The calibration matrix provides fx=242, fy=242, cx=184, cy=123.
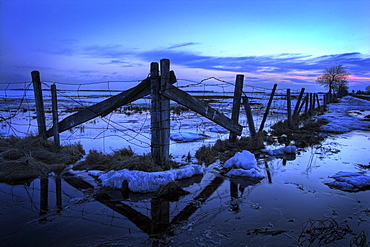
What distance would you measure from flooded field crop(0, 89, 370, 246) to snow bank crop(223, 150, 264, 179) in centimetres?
25

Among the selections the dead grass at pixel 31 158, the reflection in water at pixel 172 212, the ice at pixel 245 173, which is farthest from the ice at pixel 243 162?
the dead grass at pixel 31 158

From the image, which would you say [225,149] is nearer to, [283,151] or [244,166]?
[283,151]

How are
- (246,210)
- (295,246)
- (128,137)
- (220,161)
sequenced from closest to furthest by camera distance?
(295,246)
(246,210)
(220,161)
(128,137)

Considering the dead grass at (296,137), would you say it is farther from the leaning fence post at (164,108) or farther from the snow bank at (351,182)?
the leaning fence post at (164,108)

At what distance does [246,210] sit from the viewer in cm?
370

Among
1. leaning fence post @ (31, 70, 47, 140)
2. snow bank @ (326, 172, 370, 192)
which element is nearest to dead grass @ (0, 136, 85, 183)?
leaning fence post @ (31, 70, 47, 140)

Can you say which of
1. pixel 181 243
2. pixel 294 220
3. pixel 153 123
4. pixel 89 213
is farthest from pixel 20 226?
pixel 294 220

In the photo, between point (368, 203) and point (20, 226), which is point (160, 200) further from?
point (368, 203)

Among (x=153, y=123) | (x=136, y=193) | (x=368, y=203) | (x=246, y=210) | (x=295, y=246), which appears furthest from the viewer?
(x=153, y=123)

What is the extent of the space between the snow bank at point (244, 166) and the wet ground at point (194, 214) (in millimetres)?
288

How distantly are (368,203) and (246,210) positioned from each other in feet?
6.82

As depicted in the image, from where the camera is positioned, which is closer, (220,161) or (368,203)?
Answer: (368,203)

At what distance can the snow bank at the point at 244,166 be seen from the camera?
210 inches

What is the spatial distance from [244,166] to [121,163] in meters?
2.83
